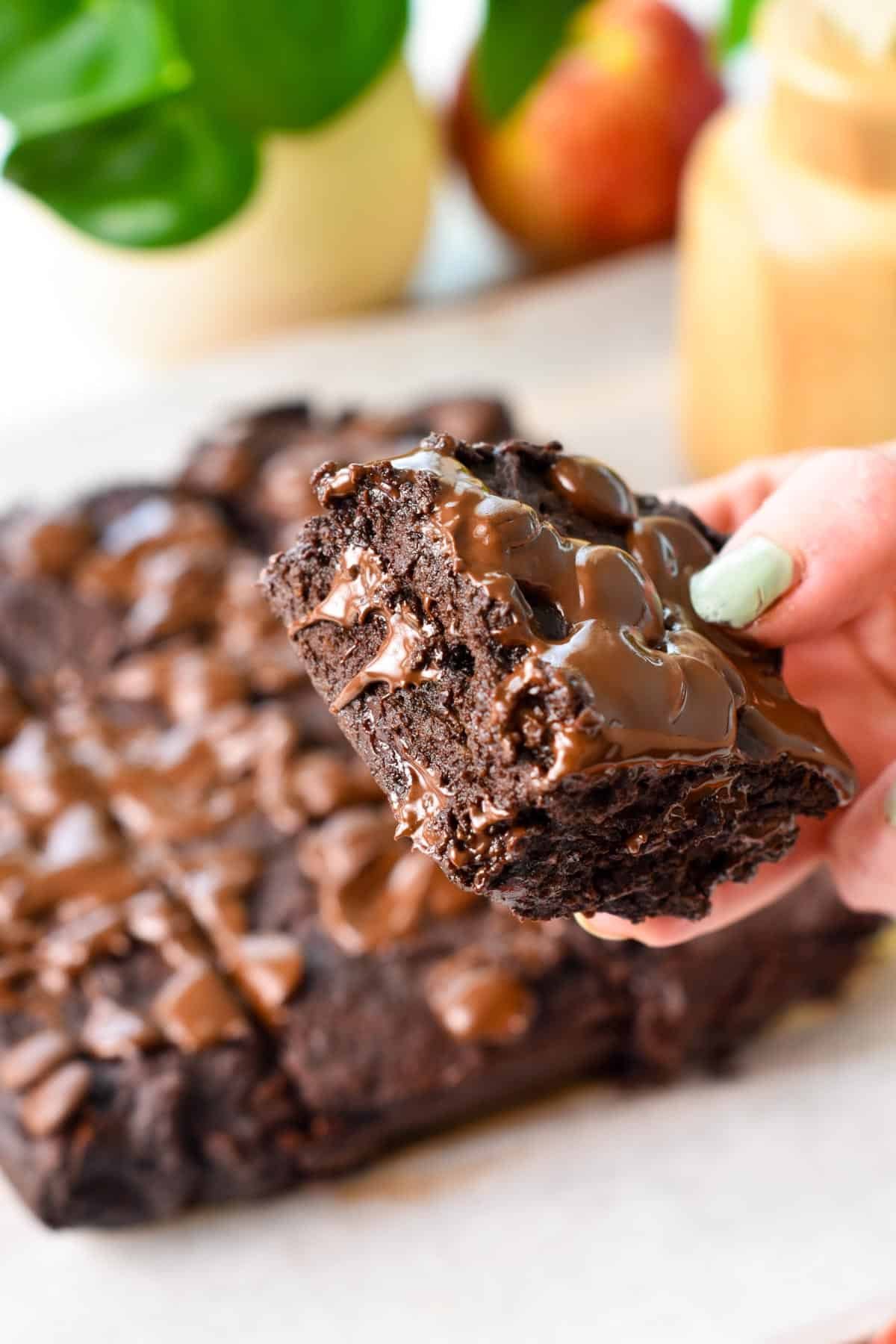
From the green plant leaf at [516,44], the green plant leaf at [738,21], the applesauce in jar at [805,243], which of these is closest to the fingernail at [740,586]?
the applesauce in jar at [805,243]

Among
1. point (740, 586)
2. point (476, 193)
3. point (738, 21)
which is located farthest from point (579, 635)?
point (476, 193)

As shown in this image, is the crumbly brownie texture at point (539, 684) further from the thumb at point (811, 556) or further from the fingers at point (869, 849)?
the fingers at point (869, 849)

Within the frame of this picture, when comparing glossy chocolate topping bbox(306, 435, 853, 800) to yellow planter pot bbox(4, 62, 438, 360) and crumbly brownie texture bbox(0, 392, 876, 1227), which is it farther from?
yellow planter pot bbox(4, 62, 438, 360)

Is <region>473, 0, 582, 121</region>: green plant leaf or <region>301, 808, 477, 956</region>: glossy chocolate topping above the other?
<region>473, 0, 582, 121</region>: green plant leaf

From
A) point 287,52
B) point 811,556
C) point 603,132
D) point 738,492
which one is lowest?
point 603,132

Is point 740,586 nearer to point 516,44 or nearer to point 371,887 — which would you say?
point 371,887

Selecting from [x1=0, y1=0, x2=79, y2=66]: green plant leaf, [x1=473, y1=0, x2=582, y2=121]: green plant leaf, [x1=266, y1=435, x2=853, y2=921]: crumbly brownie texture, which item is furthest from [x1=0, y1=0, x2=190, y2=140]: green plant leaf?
[x1=266, y1=435, x2=853, y2=921]: crumbly brownie texture

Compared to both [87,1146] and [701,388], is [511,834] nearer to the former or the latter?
[87,1146]
